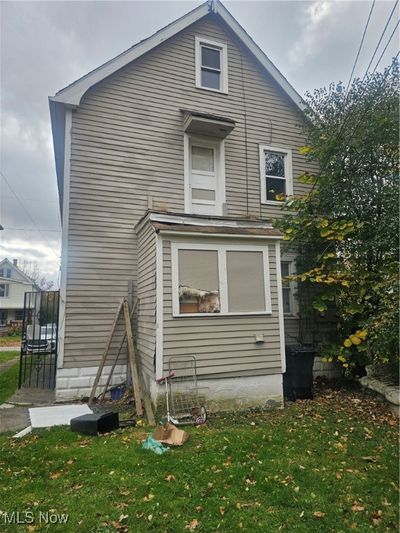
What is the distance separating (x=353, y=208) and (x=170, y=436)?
6.54 m

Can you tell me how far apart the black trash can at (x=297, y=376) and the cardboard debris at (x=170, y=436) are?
3.09m

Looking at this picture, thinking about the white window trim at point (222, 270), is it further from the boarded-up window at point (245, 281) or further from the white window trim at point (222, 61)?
the white window trim at point (222, 61)

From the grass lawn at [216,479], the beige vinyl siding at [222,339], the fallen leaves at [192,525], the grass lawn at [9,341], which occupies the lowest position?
the grass lawn at [9,341]

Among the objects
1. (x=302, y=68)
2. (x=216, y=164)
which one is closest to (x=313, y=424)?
(x=216, y=164)

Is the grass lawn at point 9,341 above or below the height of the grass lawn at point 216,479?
below

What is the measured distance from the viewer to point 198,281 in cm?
646

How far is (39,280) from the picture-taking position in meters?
58.6

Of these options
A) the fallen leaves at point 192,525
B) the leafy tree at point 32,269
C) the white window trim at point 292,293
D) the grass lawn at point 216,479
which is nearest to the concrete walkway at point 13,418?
the grass lawn at point 216,479

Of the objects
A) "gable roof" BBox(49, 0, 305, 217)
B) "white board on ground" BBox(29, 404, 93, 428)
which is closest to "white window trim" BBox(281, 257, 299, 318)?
"gable roof" BBox(49, 0, 305, 217)

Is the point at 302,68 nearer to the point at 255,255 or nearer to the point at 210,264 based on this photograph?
the point at 255,255

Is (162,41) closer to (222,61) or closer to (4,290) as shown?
(222,61)

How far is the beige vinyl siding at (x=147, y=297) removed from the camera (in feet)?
21.0

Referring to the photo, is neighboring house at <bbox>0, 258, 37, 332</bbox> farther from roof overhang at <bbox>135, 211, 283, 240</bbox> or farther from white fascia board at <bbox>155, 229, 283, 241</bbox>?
white fascia board at <bbox>155, 229, 283, 241</bbox>

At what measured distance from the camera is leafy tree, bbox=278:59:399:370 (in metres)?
7.65
